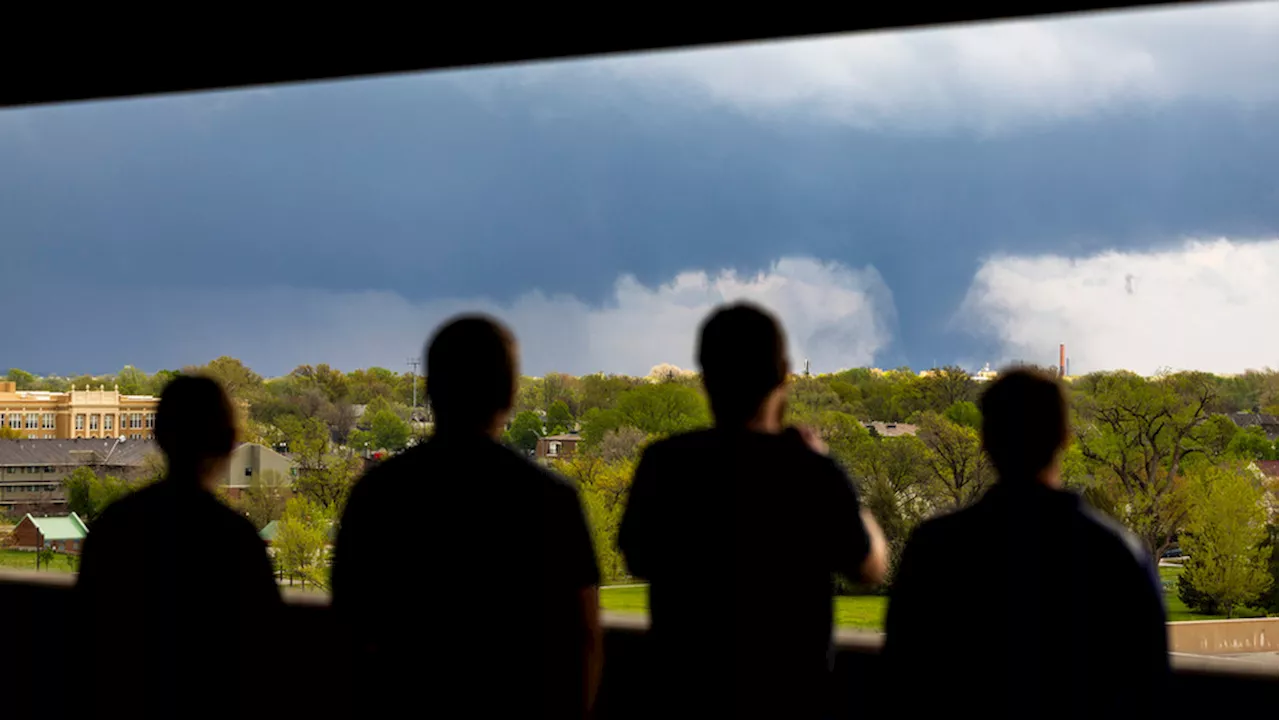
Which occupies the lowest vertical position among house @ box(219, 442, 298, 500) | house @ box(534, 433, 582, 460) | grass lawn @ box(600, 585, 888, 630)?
grass lawn @ box(600, 585, 888, 630)

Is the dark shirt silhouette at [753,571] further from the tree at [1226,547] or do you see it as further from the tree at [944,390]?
the tree at [944,390]

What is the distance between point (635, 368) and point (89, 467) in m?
29.6

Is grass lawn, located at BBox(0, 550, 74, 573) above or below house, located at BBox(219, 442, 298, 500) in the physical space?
below

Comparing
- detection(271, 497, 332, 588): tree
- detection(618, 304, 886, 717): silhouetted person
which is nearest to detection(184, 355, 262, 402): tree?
detection(271, 497, 332, 588): tree

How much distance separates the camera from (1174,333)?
2788 inches

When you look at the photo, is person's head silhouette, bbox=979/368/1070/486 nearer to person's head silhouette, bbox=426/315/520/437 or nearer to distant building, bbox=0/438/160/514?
person's head silhouette, bbox=426/315/520/437

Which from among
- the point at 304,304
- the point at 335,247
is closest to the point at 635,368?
the point at 304,304

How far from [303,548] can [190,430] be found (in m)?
31.5

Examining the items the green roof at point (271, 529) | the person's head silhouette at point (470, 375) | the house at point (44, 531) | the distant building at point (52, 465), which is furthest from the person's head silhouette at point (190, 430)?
the distant building at point (52, 465)

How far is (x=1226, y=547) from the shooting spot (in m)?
28.4

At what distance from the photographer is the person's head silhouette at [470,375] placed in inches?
53.6

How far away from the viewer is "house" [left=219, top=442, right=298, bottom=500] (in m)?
36.4

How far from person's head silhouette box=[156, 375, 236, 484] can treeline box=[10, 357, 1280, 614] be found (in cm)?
2192

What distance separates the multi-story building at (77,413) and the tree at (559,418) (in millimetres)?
14385
